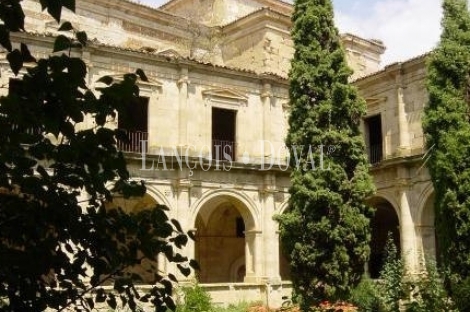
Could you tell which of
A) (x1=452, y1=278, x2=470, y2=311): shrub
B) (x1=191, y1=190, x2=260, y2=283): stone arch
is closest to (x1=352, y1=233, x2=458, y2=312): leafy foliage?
(x1=452, y1=278, x2=470, y2=311): shrub

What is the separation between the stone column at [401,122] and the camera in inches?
674

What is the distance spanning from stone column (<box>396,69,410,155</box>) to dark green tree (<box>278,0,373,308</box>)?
4072mm

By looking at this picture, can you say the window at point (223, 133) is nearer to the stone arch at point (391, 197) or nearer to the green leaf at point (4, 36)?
the stone arch at point (391, 197)

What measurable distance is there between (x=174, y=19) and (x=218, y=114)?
378 cm

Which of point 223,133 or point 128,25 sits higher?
point 128,25

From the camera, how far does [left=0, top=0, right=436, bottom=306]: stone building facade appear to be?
1553cm

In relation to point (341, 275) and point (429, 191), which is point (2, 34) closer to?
point (341, 275)

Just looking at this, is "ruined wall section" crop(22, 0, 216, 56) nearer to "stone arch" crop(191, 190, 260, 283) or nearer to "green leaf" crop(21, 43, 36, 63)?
"stone arch" crop(191, 190, 260, 283)

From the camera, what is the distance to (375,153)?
18.9 meters

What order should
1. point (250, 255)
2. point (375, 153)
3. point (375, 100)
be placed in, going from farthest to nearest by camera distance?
point (375, 153), point (375, 100), point (250, 255)

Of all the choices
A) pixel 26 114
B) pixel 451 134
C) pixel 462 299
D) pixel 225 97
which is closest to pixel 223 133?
pixel 225 97

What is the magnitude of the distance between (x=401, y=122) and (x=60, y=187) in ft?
52.5

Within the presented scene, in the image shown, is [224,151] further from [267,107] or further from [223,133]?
[223,133]

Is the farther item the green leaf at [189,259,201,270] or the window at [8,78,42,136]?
the green leaf at [189,259,201,270]
